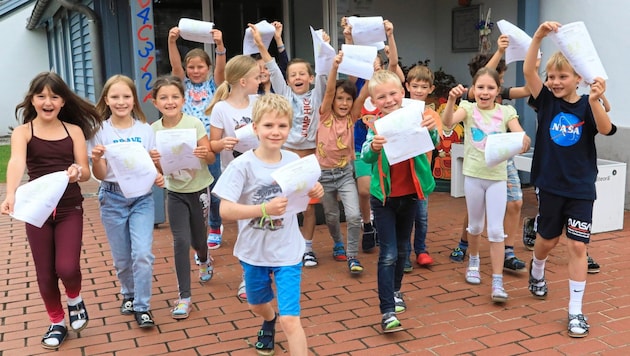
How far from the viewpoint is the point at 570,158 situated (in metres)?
3.98

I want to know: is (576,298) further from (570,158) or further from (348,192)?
(348,192)

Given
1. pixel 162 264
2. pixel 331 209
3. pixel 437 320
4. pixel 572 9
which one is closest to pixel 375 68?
pixel 331 209

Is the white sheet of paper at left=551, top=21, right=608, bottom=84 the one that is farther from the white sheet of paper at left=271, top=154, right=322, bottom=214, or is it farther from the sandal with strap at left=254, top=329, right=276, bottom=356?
the sandal with strap at left=254, top=329, right=276, bottom=356

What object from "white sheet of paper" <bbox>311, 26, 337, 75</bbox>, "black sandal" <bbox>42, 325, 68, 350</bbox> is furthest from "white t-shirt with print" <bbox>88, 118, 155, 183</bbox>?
"white sheet of paper" <bbox>311, 26, 337, 75</bbox>

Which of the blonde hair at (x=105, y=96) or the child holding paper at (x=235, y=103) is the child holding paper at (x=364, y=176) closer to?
the child holding paper at (x=235, y=103)

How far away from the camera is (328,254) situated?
5773 mm

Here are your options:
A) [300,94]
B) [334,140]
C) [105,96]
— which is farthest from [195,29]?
[334,140]

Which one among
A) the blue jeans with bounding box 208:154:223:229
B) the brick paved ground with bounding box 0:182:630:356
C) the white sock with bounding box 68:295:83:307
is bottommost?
the brick paved ground with bounding box 0:182:630:356

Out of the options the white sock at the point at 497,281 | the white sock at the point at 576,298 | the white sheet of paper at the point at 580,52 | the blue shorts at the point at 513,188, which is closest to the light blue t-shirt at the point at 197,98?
the blue shorts at the point at 513,188

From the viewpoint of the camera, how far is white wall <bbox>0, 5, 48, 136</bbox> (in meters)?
18.6

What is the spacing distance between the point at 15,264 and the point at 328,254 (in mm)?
2832

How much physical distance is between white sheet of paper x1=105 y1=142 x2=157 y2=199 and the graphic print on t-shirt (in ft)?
8.20

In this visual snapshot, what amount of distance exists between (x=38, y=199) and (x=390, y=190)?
6.77 ft

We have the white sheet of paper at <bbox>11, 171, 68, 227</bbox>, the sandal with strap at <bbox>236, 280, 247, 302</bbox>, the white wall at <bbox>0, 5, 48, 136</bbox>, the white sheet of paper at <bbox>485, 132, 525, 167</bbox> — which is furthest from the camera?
the white wall at <bbox>0, 5, 48, 136</bbox>
